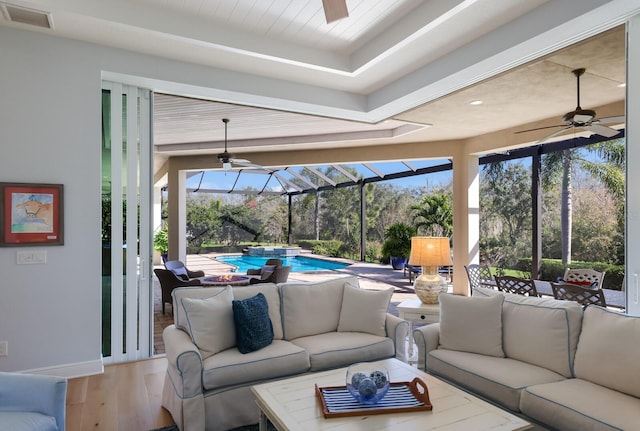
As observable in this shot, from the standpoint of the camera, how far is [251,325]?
121 inches

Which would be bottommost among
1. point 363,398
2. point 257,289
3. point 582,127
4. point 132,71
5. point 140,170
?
point 363,398

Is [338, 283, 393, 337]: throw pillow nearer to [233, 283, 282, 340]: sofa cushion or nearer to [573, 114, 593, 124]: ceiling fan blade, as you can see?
[233, 283, 282, 340]: sofa cushion

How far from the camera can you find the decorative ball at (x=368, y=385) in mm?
2152

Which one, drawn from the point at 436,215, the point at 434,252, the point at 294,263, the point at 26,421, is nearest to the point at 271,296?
the point at 434,252

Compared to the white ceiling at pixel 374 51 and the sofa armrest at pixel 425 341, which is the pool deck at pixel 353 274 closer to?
the sofa armrest at pixel 425 341

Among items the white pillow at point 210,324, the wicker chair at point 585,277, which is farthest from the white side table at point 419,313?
the wicker chair at point 585,277

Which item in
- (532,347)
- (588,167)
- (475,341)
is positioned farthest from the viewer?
(588,167)

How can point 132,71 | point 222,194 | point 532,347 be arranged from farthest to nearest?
point 222,194 < point 132,71 < point 532,347

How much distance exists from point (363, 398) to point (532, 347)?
1.44 metres

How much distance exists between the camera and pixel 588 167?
6844mm

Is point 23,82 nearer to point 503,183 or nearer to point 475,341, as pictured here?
point 475,341

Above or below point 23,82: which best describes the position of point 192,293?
below

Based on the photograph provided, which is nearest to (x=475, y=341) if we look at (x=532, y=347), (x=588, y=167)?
(x=532, y=347)

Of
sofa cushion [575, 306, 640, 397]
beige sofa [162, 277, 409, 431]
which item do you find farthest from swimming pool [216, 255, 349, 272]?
sofa cushion [575, 306, 640, 397]
